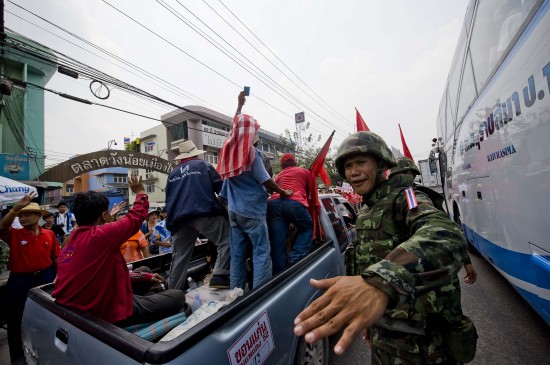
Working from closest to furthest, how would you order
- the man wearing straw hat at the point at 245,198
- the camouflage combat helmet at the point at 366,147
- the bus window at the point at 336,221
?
the camouflage combat helmet at the point at 366,147 < the man wearing straw hat at the point at 245,198 < the bus window at the point at 336,221

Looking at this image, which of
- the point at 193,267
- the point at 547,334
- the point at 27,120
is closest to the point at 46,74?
the point at 27,120

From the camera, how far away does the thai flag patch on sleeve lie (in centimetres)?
111

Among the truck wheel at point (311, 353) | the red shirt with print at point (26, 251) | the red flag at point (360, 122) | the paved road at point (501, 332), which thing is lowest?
the paved road at point (501, 332)

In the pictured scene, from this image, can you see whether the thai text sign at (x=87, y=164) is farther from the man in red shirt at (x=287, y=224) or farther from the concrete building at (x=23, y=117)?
the man in red shirt at (x=287, y=224)

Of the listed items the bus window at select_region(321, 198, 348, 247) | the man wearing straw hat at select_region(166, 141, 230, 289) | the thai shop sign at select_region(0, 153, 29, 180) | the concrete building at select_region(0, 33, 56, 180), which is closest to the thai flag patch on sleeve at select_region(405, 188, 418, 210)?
the man wearing straw hat at select_region(166, 141, 230, 289)

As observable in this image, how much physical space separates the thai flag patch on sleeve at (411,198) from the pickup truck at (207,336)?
995 mm

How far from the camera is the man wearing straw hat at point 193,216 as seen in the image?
8.45 ft

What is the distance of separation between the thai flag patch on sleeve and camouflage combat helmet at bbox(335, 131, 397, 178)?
0.27 metres

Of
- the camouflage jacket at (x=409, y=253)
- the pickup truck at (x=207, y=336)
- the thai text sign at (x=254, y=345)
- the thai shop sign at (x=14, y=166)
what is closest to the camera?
the camouflage jacket at (x=409, y=253)

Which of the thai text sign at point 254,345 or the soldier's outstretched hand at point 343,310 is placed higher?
the soldier's outstretched hand at point 343,310

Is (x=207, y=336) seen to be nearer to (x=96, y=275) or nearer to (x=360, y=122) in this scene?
(x=96, y=275)

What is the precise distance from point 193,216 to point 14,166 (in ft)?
49.2

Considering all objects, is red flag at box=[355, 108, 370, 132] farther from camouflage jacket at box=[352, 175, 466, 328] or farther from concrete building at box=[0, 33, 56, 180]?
concrete building at box=[0, 33, 56, 180]

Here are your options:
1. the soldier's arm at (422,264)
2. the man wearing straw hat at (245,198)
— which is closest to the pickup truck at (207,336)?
the man wearing straw hat at (245,198)
